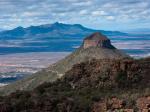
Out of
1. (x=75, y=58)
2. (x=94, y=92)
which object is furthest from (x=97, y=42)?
(x=94, y=92)

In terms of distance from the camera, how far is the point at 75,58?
152m

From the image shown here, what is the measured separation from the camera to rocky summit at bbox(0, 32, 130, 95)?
140 meters

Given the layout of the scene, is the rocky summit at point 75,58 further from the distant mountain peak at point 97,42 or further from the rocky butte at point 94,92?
the rocky butte at point 94,92

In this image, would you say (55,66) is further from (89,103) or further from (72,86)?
(89,103)

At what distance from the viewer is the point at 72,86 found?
57938mm

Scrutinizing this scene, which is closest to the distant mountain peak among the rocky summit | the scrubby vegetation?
the rocky summit

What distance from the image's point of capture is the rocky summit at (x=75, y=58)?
461ft

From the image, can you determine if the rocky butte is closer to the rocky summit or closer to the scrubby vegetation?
the scrubby vegetation

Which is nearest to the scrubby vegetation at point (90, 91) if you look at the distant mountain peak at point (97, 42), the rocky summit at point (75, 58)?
the rocky summit at point (75, 58)

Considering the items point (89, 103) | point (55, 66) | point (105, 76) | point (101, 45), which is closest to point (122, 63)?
point (105, 76)

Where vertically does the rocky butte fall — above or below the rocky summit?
above

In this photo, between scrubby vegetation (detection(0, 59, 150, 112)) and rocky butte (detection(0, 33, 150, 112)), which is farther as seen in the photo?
scrubby vegetation (detection(0, 59, 150, 112))

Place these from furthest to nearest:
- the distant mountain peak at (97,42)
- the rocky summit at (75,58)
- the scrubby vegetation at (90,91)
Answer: the distant mountain peak at (97,42), the rocky summit at (75,58), the scrubby vegetation at (90,91)

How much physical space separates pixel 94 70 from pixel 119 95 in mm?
11351
